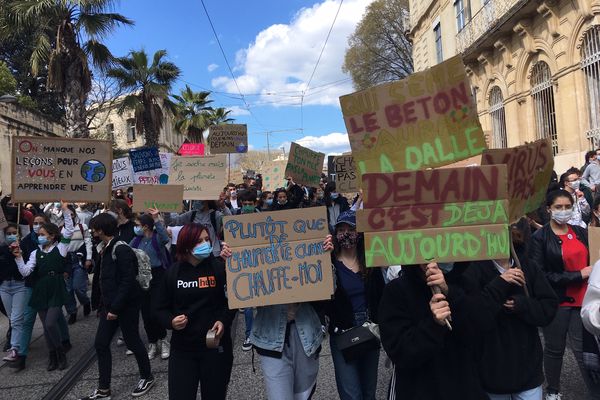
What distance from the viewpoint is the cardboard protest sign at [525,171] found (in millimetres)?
2695

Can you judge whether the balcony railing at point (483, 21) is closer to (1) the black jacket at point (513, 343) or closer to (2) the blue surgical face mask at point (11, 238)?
(1) the black jacket at point (513, 343)

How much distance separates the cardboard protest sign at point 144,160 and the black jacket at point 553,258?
7.64 m

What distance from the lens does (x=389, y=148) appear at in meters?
2.81

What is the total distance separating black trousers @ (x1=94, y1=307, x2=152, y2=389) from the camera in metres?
4.48

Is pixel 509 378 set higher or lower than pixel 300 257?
lower

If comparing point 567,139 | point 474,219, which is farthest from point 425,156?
point 567,139

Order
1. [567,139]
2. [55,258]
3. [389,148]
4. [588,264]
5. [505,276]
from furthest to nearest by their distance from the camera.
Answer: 1. [567,139]
2. [55,258]
3. [588,264]
4. [389,148]
5. [505,276]

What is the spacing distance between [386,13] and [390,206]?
117ft

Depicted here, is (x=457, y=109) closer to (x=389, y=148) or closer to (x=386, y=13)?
(x=389, y=148)

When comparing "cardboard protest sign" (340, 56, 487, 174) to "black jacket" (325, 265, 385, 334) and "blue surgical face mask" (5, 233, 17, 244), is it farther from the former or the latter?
"blue surgical face mask" (5, 233, 17, 244)

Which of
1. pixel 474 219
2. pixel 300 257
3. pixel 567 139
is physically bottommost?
pixel 300 257

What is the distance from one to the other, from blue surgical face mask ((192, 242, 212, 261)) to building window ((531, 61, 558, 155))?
12713mm

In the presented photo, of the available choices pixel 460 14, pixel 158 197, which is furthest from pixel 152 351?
pixel 460 14

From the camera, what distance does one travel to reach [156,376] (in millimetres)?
5098
